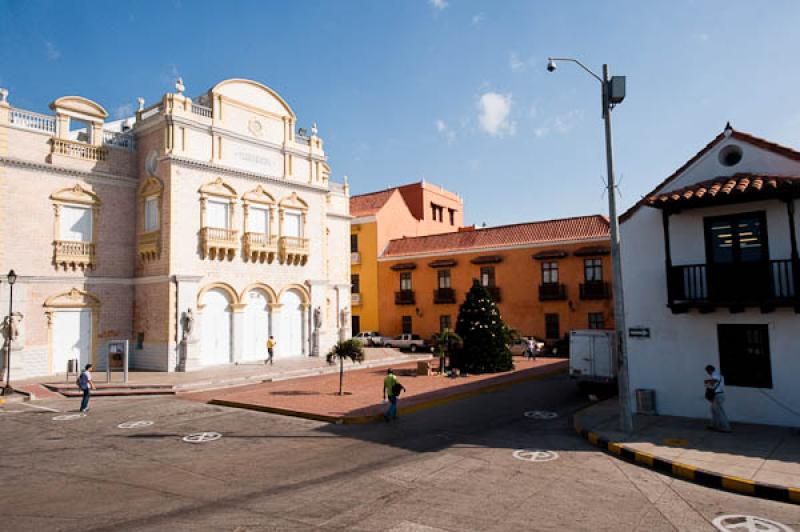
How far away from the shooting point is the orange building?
33.5m

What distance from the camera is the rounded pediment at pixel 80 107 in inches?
975

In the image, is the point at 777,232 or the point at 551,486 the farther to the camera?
the point at 777,232

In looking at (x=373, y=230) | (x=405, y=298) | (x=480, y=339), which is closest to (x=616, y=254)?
(x=480, y=339)

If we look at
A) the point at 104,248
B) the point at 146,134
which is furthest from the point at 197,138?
the point at 104,248

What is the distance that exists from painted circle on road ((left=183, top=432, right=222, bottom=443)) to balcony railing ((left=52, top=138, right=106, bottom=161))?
18.6 metres

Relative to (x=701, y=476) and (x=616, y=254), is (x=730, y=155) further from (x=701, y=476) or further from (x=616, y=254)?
(x=701, y=476)

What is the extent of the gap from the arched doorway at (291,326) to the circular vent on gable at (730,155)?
23671 millimetres

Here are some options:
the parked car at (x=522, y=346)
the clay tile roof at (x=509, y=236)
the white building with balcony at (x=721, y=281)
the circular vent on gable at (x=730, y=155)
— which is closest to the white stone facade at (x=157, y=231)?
the clay tile roof at (x=509, y=236)

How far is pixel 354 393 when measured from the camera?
19031mm

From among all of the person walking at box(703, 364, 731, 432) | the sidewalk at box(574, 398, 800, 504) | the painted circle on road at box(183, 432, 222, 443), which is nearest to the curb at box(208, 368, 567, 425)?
the painted circle on road at box(183, 432, 222, 443)

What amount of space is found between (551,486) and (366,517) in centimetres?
337

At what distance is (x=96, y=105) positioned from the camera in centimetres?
2600

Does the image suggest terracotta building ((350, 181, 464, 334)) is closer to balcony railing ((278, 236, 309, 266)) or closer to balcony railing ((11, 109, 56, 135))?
balcony railing ((278, 236, 309, 266))

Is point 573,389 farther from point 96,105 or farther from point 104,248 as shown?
point 96,105
